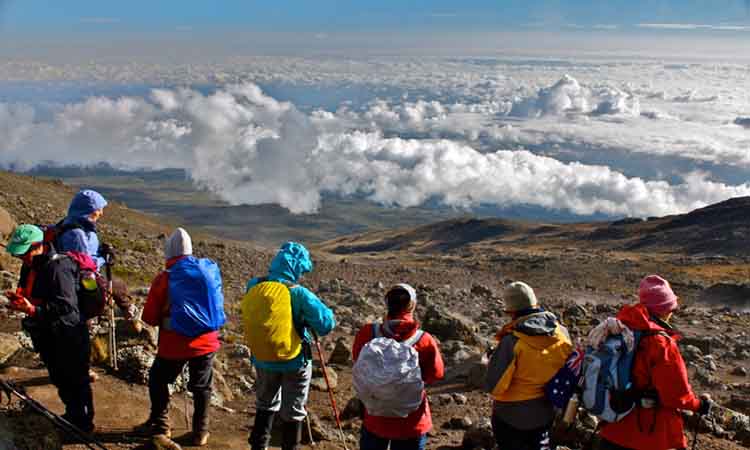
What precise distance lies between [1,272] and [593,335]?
15.1 m

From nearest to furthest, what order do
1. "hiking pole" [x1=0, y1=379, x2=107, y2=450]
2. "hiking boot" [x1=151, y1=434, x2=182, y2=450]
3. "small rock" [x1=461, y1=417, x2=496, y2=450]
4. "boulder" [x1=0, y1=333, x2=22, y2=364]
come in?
"hiking pole" [x1=0, y1=379, x2=107, y2=450], "hiking boot" [x1=151, y1=434, x2=182, y2=450], "small rock" [x1=461, y1=417, x2=496, y2=450], "boulder" [x1=0, y1=333, x2=22, y2=364]

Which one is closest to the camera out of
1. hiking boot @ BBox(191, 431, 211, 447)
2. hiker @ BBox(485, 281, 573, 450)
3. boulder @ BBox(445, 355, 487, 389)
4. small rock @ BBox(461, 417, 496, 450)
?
hiker @ BBox(485, 281, 573, 450)

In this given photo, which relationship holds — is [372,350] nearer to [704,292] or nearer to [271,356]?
[271,356]

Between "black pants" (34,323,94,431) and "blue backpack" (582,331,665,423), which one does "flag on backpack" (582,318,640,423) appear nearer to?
"blue backpack" (582,331,665,423)

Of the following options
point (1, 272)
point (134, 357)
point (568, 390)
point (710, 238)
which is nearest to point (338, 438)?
point (134, 357)

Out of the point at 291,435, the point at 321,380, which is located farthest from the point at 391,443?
the point at 321,380

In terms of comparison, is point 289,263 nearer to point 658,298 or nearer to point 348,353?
point 658,298

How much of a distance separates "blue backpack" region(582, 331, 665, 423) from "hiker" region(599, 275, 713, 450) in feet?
0.18

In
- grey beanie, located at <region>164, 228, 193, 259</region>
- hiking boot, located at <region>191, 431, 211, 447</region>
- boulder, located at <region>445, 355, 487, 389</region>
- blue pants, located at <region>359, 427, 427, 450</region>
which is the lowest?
boulder, located at <region>445, 355, 487, 389</region>

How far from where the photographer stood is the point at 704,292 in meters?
→ 41.2

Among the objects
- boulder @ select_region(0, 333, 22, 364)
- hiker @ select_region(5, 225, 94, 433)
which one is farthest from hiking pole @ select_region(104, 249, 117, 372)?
boulder @ select_region(0, 333, 22, 364)

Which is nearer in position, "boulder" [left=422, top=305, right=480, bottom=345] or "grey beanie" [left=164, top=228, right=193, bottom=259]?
"grey beanie" [left=164, top=228, right=193, bottom=259]

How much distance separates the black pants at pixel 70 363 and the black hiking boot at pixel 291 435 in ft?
7.54

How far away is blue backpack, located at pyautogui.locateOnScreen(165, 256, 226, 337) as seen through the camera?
713 centimetres
